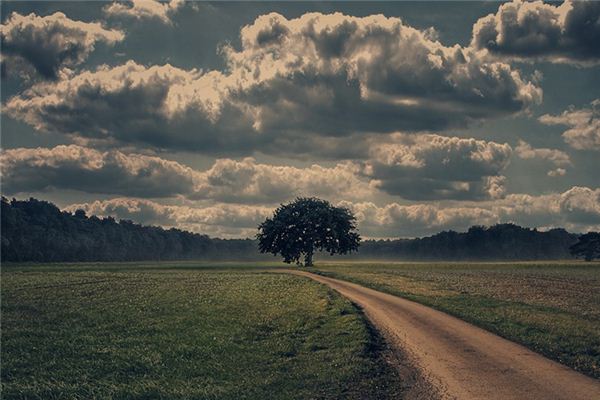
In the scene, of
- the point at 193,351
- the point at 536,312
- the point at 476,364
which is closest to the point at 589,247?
the point at 536,312

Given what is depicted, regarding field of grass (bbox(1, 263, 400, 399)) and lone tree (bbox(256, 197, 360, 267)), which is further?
lone tree (bbox(256, 197, 360, 267))

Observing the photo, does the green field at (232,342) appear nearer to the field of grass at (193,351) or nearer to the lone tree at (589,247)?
the field of grass at (193,351)

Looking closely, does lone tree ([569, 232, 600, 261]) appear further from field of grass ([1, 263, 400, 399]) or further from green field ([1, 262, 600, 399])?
field of grass ([1, 263, 400, 399])

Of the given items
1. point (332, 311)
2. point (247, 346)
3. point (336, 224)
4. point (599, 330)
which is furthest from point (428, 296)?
point (336, 224)

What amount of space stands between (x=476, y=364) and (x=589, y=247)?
131 m

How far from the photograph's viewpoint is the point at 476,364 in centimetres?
1966

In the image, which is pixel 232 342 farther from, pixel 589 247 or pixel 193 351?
pixel 589 247

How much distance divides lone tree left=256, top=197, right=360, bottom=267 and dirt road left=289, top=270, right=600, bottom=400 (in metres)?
78.1

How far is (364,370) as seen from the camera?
62.0 feet

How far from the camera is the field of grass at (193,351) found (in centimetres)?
1748

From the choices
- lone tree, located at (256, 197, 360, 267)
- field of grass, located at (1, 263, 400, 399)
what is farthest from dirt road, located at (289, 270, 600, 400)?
lone tree, located at (256, 197, 360, 267)

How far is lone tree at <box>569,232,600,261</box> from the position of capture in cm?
13250

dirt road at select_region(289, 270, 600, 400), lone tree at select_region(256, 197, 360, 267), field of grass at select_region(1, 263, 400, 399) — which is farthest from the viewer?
lone tree at select_region(256, 197, 360, 267)

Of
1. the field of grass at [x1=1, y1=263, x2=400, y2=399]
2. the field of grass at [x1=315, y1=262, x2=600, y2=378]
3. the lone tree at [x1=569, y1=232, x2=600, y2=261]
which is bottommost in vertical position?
A: the field of grass at [x1=1, y1=263, x2=400, y2=399]
